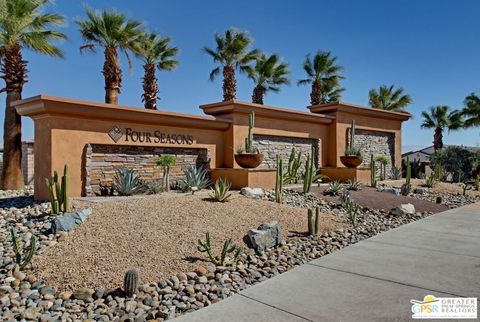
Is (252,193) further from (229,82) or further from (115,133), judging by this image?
Result: (229,82)

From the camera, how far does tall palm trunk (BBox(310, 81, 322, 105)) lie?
101 feet

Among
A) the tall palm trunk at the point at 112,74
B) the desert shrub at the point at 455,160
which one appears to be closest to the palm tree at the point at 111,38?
the tall palm trunk at the point at 112,74

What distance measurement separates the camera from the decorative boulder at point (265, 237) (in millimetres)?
7012

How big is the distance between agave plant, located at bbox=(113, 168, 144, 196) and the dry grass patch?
62.5 inches

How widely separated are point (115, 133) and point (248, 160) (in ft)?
15.5

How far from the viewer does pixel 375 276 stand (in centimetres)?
553

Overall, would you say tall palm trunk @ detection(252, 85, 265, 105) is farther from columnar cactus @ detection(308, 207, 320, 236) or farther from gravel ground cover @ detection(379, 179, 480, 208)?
columnar cactus @ detection(308, 207, 320, 236)

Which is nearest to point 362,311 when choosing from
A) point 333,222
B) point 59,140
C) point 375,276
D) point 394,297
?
point 394,297

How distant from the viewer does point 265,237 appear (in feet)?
23.5

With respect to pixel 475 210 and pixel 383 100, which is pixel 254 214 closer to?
pixel 475 210

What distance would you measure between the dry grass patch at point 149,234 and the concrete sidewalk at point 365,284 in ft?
4.90

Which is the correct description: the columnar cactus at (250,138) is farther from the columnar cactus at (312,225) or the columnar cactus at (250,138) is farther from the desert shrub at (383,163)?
the desert shrub at (383,163)

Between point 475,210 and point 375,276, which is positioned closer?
point 375,276

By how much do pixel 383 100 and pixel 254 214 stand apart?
Answer: 27841 millimetres
